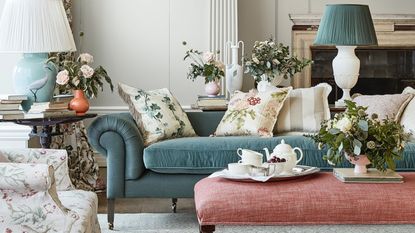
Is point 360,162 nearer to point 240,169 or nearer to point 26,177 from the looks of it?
point 240,169

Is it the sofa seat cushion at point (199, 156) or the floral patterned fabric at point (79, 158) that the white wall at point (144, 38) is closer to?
the floral patterned fabric at point (79, 158)

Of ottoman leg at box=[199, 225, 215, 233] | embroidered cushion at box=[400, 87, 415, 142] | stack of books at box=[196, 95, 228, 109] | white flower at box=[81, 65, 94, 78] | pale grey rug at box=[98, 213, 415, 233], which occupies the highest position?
white flower at box=[81, 65, 94, 78]

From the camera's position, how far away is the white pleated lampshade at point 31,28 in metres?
4.65

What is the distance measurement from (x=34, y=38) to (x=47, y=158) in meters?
1.31

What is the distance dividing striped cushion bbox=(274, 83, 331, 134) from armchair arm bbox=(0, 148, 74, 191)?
80.4 inches

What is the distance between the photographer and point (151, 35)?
7.33 m

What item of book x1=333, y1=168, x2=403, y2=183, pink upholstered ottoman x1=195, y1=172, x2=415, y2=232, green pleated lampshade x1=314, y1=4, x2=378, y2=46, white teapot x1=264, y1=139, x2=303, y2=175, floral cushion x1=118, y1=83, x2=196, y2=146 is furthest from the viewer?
green pleated lampshade x1=314, y1=4, x2=378, y2=46

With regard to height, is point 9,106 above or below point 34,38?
below

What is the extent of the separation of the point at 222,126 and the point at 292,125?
0.48m

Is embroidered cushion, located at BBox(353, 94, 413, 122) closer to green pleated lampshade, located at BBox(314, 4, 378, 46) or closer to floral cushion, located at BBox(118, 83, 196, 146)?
green pleated lampshade, located at BBox(314, 4, 378, 46)

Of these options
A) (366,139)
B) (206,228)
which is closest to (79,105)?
(206,228)

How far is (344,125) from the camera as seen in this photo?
382cm

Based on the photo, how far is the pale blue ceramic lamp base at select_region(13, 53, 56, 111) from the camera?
15.9ft

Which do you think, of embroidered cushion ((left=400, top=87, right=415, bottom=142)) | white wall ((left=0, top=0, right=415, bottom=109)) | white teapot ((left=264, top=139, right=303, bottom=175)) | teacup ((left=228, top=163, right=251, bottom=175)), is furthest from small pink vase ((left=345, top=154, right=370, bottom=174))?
white wall ((left=0, top=0, right=415, bottom=109))
